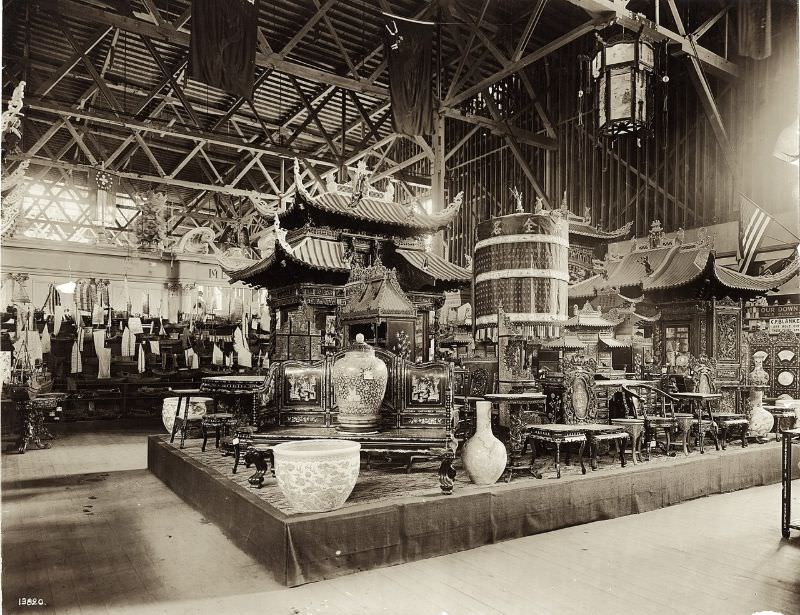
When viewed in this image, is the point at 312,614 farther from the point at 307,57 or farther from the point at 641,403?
the point at 307,57

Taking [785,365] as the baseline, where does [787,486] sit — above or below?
below

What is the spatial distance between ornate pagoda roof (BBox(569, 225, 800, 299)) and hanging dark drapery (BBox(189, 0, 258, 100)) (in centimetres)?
559

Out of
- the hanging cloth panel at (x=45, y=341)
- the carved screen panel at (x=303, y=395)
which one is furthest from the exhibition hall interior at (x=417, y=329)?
the hanging cloth panel at (x=45, y=341)

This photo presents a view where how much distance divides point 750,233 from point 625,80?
3296 millimetres

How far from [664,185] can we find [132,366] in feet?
32.4

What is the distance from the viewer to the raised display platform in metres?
3.00

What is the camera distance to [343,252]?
762 cm

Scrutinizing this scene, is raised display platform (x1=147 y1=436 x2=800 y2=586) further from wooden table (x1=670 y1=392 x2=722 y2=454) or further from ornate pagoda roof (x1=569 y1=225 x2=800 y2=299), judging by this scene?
ornate pagoda roof (x1=569 y1=225 x2=800 y2=299)

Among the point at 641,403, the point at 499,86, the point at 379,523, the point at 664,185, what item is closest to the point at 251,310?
the point at 499,86

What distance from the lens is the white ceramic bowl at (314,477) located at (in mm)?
3059

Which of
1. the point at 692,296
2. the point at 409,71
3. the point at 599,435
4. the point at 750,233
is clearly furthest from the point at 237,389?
the point at 750,233

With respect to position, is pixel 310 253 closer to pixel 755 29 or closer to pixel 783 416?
pixel 783 416

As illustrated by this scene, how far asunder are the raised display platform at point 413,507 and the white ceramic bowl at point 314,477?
79 mm

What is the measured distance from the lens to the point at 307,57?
1026cm
